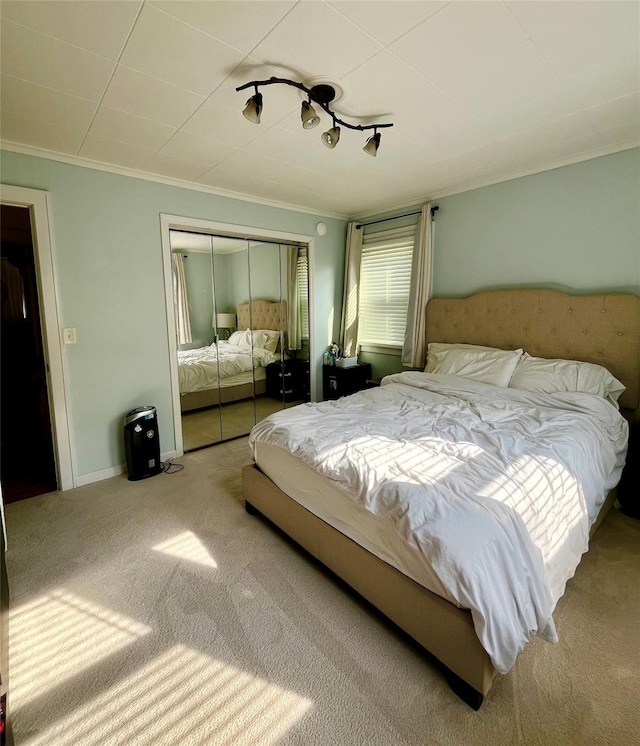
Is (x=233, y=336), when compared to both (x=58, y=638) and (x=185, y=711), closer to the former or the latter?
(x=58, y=638)

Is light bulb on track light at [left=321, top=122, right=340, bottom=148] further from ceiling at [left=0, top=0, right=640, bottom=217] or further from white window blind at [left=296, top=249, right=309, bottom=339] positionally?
white window blind at [left=296, top=249, right=309, bottom=339]

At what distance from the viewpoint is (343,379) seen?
14.2ft

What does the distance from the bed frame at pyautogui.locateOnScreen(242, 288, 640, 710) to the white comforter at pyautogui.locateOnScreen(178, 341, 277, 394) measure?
1489 millimetres

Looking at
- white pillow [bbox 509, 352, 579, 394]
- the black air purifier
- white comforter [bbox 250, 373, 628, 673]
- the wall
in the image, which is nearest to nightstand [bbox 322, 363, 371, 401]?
the wall

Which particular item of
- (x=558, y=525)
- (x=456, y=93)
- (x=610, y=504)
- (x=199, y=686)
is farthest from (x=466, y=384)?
(x=199, y=686)

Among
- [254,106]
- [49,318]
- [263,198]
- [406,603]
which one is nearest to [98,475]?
[49,318]

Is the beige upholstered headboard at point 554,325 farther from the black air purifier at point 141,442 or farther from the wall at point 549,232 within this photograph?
the black air purifier at point 141,442

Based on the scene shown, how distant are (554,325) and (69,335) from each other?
3.90 m

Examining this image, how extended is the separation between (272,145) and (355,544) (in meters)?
2.62

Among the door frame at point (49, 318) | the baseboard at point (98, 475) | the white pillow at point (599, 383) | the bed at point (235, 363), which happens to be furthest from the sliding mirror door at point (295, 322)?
the white pillow at point (599, 383)

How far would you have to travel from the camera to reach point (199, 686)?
4.60ft

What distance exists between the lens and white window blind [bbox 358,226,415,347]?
412 centimetres

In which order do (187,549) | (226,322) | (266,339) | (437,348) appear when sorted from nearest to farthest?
(187,549) → (437,348) → (226,322) → (266,339)

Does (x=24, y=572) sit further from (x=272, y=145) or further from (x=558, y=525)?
(x=272, y=145)
